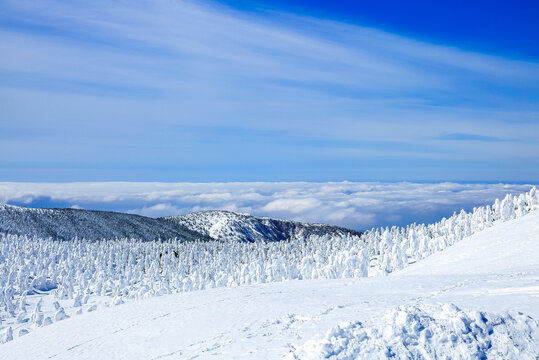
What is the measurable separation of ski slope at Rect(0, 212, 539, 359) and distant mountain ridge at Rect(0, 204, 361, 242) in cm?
10335

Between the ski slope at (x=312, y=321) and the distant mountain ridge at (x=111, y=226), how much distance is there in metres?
103

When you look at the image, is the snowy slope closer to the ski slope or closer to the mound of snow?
the ski slope

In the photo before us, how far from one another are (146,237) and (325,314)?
467ft

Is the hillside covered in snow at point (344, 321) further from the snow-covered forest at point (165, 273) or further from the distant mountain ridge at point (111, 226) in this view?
the distant mountain ridge at point (111, 226)

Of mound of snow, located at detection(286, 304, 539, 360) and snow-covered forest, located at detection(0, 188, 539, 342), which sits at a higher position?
mound of snow, located at detection(286, 304, 539, 360)

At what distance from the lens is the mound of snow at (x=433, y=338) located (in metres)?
12.1

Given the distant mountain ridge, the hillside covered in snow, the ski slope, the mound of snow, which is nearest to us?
the mound of snow

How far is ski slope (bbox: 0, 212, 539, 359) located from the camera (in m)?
12.6

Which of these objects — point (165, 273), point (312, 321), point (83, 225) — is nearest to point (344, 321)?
point (312, 321)

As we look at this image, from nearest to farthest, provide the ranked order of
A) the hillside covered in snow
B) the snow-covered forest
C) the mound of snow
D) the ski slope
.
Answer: the mound of snow < the hillside covered in snow < the ski slope < the snow-covered forest

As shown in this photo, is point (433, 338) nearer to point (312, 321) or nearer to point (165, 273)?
point (312, 321)

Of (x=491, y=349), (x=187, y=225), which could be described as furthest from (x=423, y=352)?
(x=187, y=225)

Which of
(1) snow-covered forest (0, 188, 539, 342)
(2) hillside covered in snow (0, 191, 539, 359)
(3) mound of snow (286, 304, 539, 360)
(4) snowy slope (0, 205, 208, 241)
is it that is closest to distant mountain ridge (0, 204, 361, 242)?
(4) snowy slope (0, 205, 208, 241)

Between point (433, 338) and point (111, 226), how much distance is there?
496 feet
